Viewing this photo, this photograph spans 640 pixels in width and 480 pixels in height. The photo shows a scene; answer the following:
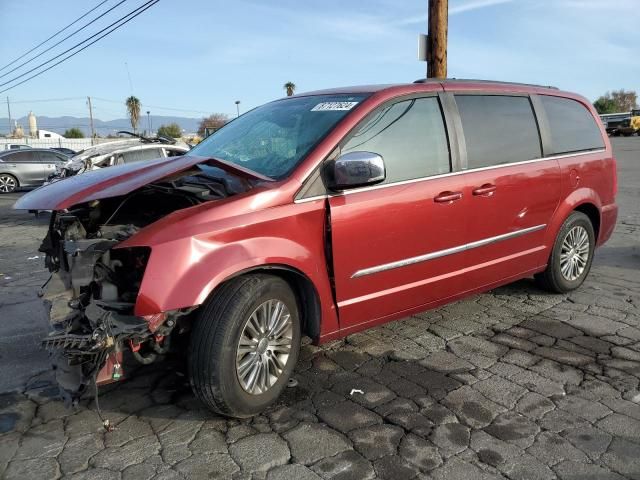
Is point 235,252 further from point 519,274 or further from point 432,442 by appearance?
point 519,274

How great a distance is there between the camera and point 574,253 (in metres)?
5.23

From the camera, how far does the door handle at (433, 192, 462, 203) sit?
381 cm

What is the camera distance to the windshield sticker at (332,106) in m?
3.66

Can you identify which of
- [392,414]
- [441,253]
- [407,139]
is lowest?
[392,414]

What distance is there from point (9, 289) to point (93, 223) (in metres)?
3.37

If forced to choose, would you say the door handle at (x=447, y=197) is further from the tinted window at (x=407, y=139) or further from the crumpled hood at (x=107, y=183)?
the crumpled hood at (x=107, y=183)

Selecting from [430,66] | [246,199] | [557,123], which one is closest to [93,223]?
[246,199]

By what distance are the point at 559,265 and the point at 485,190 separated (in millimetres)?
1504

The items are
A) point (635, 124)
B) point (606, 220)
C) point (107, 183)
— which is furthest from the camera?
point (635, 124)

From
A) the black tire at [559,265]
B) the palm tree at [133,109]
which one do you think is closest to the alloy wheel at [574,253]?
the black tire at [559,265]

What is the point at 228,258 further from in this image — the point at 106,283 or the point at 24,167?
the point at 24,167

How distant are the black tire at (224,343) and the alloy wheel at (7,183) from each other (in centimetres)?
1906

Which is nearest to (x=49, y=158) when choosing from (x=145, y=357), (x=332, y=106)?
(x=332, y=106)

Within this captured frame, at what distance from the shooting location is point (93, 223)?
3.46 meters
